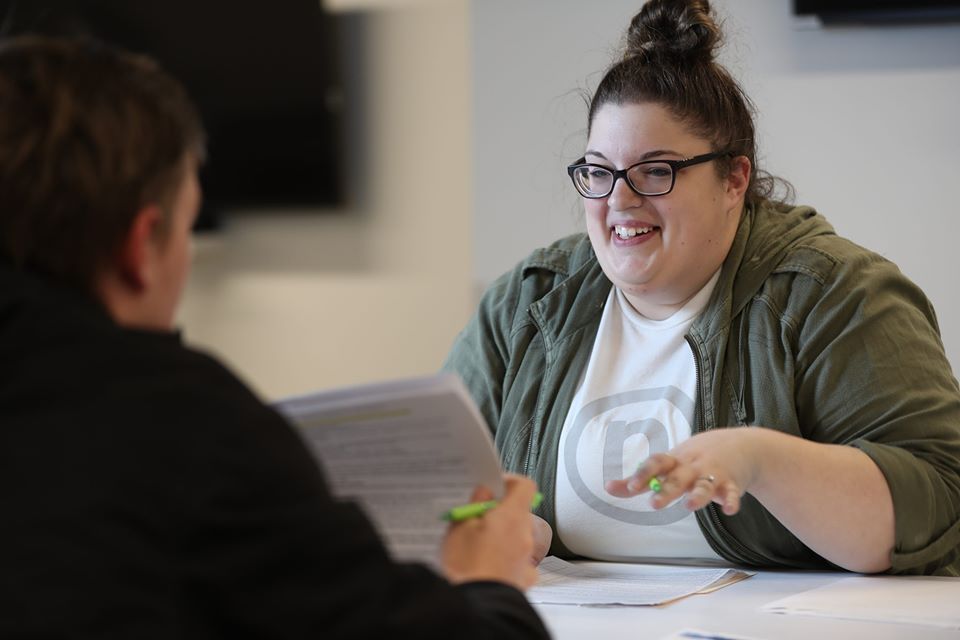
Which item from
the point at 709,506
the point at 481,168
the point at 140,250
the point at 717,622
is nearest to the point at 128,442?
the point at 140,250

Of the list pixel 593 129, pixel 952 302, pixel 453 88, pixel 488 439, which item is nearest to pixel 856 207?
pixel 952 302

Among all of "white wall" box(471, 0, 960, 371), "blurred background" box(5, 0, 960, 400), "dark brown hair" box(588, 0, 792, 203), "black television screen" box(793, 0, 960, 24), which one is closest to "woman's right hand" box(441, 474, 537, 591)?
"dark brown hair" box(588, 0, 792, 203)

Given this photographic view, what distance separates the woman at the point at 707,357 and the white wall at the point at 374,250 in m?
1.56

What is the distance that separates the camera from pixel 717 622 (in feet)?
4.17

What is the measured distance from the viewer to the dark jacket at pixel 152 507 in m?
0.70

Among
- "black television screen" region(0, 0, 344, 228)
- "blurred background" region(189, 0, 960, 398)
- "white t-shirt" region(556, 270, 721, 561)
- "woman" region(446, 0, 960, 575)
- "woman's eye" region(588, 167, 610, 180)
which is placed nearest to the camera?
"woman" region(446, 0, 960, 575)

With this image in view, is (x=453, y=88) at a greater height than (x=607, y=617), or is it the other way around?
(x=453, y=88)

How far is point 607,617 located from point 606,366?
22.0 inches

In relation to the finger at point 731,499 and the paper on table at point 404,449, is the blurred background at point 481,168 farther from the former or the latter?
the paper on table at point 404,449

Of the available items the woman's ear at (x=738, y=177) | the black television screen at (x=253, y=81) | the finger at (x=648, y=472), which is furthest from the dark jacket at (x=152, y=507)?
the black television screen at (x=253, y=81)

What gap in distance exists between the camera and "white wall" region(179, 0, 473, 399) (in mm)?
3459

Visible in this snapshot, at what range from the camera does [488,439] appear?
3.27 feet

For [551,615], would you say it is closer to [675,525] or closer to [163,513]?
[675,525]

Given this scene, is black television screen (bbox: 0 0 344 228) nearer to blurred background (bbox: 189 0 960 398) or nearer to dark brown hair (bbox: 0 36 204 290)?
blurred background (bbox: 189 0 960 398)
